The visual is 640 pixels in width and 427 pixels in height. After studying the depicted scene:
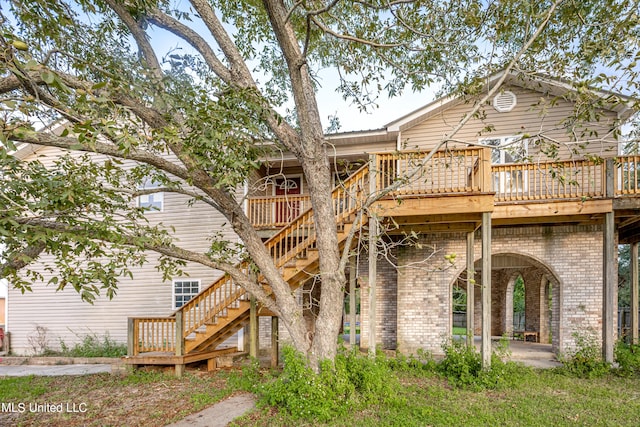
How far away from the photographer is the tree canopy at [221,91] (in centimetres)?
500

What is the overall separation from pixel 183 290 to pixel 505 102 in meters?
11.3

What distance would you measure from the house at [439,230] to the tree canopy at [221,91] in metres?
0.60

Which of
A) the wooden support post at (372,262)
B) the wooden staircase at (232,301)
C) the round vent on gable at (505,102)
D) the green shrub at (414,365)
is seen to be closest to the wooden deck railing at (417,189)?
the wooden staircase at (232,301)

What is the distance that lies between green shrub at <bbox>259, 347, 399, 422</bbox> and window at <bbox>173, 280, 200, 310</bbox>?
6.04 metres

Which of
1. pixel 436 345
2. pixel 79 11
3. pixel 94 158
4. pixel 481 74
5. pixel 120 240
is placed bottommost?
pixel 436 345

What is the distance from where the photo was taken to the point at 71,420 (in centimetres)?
562

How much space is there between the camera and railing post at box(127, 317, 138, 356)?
8.40 meters

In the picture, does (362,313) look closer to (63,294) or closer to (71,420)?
(71,420)

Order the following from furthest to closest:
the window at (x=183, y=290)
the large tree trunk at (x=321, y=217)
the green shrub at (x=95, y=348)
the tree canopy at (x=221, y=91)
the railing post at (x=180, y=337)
→ 1. the window at (x=183, y=290)
2. the green shrub at (x=95, y=348)
3. the railing post at (x=180, y=337)
4. the large tree trunk at (x=321, y=217)
5. the tree canopy at (x=221, y=91)

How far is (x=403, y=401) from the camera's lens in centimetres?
579

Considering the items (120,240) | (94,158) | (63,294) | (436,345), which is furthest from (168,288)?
(436,345)

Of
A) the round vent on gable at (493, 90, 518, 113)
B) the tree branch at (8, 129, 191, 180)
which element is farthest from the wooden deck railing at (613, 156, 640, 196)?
the tree branch at (8, 129, 191, 180)

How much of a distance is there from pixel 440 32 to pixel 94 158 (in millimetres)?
11739

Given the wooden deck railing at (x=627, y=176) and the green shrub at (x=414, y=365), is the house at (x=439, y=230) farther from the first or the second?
the green shrub at (x=414, y=365)
